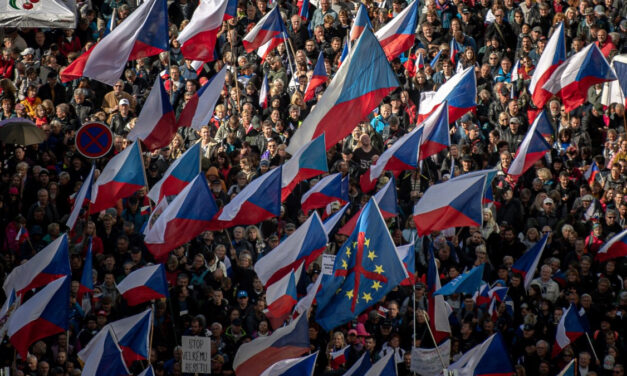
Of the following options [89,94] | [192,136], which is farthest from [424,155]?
[89,94]

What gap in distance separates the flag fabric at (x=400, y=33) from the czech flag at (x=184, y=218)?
5.60 metres

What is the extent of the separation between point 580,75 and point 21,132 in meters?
9.47

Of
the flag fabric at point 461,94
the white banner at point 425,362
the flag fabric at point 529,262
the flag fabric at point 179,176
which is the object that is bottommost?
the white banner at point 425,362

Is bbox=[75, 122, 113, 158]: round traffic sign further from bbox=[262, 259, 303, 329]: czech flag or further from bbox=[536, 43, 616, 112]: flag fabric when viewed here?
bbox=[536, 43, 616, 112]: flag fabric

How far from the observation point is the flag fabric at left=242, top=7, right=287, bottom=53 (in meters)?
26.7

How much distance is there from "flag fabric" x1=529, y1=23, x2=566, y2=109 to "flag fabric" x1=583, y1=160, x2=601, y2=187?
138 centimetres

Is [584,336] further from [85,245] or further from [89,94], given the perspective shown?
[89,94]

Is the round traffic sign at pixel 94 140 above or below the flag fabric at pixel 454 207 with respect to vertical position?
below

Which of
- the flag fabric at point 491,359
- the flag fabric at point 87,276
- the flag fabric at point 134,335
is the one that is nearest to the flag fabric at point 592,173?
the flag fabric at point 491,359

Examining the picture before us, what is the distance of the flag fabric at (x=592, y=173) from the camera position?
24.3m

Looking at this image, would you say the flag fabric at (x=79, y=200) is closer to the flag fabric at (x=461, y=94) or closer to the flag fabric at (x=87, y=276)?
the flag fabric at (x=87, y=276)

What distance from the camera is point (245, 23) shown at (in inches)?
1156

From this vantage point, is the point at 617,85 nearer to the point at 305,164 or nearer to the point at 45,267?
the point at 305,164

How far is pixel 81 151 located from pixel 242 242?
2.93m
